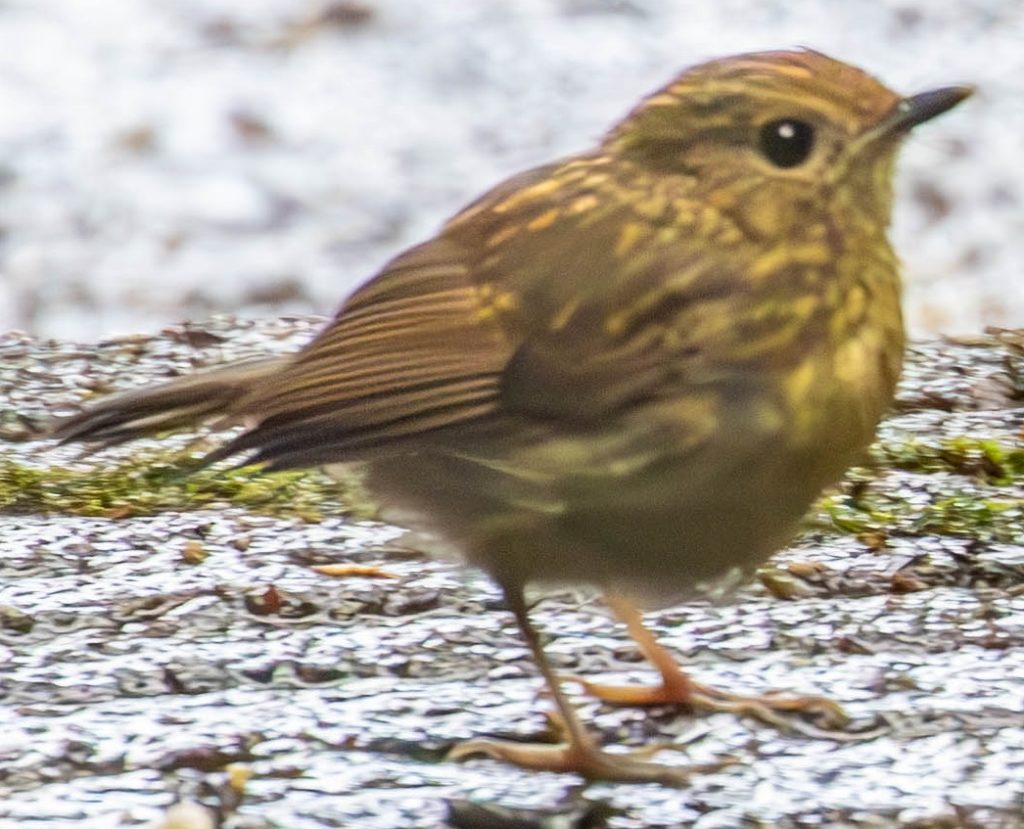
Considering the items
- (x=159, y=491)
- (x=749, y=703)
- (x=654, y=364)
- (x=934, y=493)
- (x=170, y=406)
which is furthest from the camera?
(x=159, y=491)

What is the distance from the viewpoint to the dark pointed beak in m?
2.77

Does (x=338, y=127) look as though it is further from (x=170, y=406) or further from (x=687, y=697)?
(x=687, y=697)

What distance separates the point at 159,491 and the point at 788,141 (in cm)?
165

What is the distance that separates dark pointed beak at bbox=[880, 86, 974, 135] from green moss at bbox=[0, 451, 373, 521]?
4.52 feet

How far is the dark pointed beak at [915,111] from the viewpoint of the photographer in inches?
109

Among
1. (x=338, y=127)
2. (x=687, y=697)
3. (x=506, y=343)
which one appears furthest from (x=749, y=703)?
(x=338, y=127)

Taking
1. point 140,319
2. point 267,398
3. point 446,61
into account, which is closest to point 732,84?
point 267,398

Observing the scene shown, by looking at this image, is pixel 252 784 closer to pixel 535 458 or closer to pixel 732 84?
pixel 535 458

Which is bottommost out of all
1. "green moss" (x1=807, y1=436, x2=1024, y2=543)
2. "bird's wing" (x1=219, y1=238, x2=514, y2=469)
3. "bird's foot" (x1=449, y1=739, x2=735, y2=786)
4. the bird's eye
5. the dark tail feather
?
"bird's foot" (x1=449, y1=739, x2=735, y2=786)

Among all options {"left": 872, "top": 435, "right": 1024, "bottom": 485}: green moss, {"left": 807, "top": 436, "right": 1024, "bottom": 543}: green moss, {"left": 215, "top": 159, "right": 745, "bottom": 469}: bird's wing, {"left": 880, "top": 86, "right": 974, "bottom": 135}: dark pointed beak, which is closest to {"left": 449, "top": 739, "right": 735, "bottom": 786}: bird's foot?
{"left": 215, "top": 159, "right": 745, "bottom": 469}: bird's wing

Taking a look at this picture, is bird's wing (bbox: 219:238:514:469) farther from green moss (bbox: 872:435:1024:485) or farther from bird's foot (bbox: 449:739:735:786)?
green moss (bbox: 872:435:1024:485)

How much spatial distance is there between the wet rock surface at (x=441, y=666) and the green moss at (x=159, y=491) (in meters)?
0.01

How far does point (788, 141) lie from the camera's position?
110 inches

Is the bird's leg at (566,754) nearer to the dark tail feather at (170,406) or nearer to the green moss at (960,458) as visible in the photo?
the dark tail feather at (170,406)
